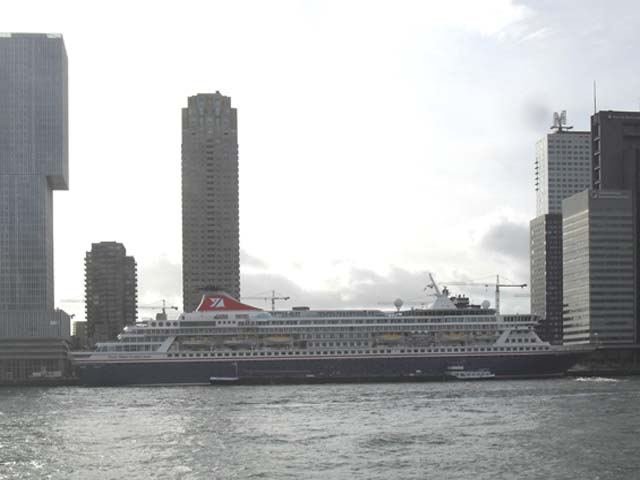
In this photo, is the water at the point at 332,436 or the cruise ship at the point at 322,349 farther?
the cruise ship at the point at 322,349

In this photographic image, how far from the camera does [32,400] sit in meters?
131

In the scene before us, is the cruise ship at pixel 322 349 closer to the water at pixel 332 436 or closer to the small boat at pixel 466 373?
the small boat at pixel 466 373

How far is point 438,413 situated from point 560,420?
41.1 feet

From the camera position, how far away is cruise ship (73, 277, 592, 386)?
153875 mm

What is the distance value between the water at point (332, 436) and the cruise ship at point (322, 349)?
3148 cm

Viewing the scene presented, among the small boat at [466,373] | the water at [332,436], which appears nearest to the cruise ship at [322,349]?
the small boat at [466,373]

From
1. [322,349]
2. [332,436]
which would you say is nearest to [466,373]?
[322,349]

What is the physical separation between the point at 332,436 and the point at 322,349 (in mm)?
79274

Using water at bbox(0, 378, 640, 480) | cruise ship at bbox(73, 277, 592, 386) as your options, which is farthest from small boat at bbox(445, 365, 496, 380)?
water at bbox(0, 378, 640, 480)

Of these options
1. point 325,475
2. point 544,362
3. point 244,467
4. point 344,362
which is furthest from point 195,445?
point 544,362

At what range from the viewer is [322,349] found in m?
157

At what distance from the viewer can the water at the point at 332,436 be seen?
61969mm

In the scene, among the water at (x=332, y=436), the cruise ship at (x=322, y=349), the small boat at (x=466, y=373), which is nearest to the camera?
the water at (x=332, y=436)

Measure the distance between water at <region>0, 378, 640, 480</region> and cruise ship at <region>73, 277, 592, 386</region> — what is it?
31484mm
